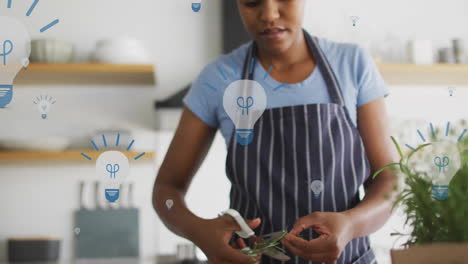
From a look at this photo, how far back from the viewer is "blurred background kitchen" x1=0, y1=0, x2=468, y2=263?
3.87ft

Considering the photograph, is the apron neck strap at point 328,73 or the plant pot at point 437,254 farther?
the apron neck strap at point 328,73

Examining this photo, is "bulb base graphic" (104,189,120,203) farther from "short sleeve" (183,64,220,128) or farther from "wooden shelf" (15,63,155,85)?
"wooden shelf" (15,63,155,85)

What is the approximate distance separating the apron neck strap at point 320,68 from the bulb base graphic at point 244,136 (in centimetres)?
7

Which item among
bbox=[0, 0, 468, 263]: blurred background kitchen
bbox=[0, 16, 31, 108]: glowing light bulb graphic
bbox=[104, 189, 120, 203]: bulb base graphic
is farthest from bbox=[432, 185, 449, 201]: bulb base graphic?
bbox=[0, 0, 468, 263]: blurred background kitchen

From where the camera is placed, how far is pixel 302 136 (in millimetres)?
613

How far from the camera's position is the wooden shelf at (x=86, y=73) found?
Answer: 48.2 inches

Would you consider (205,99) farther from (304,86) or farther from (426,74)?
(426,74)

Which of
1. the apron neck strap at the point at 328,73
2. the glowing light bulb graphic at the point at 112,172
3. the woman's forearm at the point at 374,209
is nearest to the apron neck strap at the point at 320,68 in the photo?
the apron neck strap at the point at 328,73

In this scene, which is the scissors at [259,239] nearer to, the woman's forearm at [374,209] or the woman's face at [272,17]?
the woman's forearm at [374,209]

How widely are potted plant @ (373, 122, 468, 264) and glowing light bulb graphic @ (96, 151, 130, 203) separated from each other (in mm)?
393

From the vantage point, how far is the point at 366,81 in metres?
0.61

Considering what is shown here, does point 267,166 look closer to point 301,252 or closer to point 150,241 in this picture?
point 301,252

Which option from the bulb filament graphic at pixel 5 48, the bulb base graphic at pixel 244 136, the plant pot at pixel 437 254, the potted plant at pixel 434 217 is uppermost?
the bulb filament graphic at pixel 5 48

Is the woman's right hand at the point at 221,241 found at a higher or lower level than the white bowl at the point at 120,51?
lower
